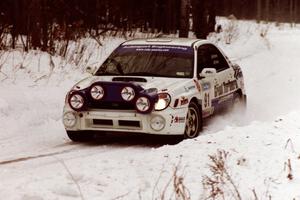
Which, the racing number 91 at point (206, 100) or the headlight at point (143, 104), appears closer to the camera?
the headlight at point (143, 104)

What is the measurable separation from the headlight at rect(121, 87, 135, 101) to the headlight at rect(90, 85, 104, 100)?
322 millimetres

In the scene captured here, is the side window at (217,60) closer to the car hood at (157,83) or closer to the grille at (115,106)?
the car hood at (157,83)

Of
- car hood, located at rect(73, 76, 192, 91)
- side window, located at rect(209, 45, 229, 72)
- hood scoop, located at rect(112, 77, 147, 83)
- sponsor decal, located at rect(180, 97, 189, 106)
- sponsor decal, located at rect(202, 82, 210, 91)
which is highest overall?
side window, located at rect(209, 45, 229, 72)

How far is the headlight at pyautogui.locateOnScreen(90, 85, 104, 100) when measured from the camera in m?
8.83

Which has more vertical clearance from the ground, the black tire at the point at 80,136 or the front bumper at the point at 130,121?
the front bumper at the point at 130,121

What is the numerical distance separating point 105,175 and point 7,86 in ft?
19.2

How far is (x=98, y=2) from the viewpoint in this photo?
23094 mm

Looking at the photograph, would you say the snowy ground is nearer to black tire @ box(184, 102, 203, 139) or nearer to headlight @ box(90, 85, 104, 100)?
black tire @ box(184, 102, 203, 139)

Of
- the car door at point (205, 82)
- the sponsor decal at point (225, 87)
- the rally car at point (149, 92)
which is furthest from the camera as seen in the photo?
the sponsor decal at point (225, 87)

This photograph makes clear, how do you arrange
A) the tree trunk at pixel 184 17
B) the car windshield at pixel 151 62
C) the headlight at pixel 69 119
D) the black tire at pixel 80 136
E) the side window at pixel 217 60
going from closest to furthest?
the headlight at pixel 69 119, the black tire at pixel 80 136, the car windshield at pixel 151 62, the side window at pixel 217 60, the tree trunk at pixel 184 17

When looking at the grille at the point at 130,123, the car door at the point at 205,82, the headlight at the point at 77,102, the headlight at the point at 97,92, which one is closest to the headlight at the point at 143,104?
the grille at the point at 130,123

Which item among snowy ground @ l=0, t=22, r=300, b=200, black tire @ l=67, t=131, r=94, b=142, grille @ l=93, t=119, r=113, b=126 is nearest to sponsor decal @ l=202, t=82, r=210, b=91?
snowy ground @ l=0, t=22, r=300, b=200

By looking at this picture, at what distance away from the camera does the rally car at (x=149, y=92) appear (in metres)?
8.73

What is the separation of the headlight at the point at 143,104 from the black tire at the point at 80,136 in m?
1.01
